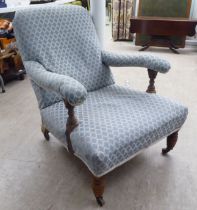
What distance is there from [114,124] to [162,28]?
3104 mm

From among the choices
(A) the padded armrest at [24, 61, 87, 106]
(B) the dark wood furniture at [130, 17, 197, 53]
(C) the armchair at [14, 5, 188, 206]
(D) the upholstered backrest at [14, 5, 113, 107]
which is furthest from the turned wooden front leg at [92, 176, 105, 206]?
(B) the dark wood furniture at [130, 17, 197, 53]

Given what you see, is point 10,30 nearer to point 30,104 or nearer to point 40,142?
point 30,104

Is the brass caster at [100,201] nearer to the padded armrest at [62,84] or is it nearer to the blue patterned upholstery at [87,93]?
the blue patterned upholstery at [87,93]

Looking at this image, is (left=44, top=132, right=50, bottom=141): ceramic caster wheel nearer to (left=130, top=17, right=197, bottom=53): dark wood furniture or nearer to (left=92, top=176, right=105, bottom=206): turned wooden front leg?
(left=92, top=176, right=105, bottom=206): turned wooden front leg

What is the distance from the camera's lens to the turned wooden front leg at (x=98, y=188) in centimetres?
117

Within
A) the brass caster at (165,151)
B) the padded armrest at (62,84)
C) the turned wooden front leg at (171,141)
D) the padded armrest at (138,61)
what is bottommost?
the brass caster at (165,151)

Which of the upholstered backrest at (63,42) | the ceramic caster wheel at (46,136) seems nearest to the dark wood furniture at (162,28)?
the upholstered backrest at (63,42)

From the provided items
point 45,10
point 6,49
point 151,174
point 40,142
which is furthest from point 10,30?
point 151,174

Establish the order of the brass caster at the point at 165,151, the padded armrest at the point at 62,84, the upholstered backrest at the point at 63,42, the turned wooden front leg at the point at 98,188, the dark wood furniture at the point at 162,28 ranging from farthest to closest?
the dark wood furniture at the point at 162,28, the brass caster at the point at 165,151, the upholstered backrest at the point at 63,42, the turned wooden front leg at the point at 98,188, the padded armrest at the point at 62,84

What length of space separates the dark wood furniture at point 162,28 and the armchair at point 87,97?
2.44 m

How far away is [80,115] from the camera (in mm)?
1282

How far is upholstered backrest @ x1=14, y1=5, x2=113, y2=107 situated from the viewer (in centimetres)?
143

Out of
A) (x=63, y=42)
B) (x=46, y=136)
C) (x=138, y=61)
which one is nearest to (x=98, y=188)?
(x=46, y=136)

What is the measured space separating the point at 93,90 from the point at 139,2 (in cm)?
303
